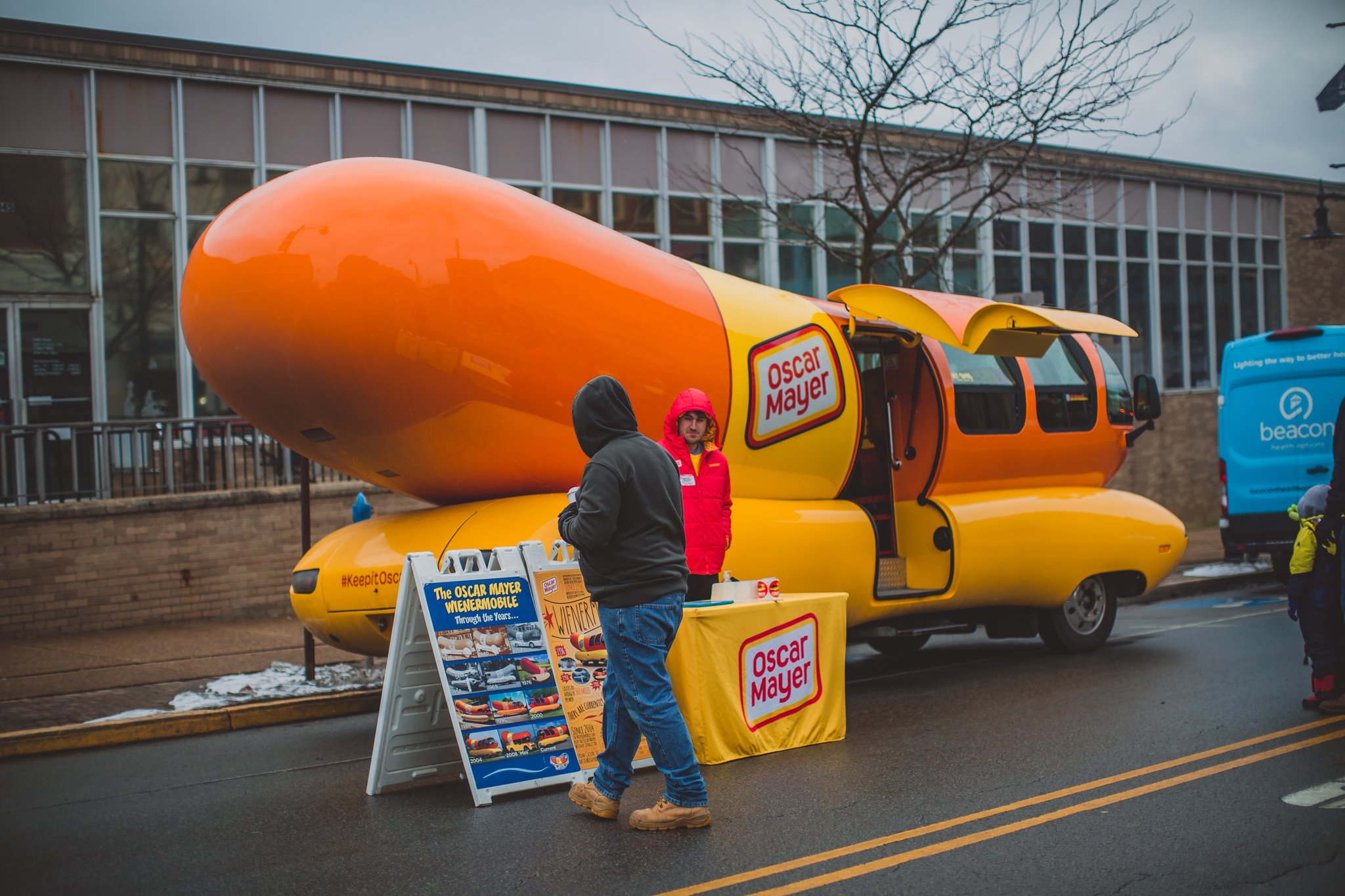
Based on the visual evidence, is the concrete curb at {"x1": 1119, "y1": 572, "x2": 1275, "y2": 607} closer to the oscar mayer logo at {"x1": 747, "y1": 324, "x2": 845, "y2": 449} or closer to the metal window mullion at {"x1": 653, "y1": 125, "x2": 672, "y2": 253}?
the oscar mayer logo at {"x1": 747, "y1": 324, "x2": 845, "y2": 449}

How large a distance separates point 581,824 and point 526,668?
36.6 inches

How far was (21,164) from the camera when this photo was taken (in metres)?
15.2

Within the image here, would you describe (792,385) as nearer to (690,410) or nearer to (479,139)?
(690,410)

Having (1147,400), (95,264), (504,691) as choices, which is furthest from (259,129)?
(504,691)

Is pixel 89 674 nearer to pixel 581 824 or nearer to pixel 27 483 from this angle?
pixel 27 483

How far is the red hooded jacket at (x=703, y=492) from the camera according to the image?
689cm

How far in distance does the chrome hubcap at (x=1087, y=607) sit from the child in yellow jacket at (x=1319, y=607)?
272 centimetres

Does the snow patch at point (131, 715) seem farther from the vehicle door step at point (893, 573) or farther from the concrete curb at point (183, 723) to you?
the vehicle door step at point (893, 573)

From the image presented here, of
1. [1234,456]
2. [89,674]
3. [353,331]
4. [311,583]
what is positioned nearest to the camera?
[353,331]

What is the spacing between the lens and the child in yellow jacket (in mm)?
7008

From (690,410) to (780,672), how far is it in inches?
64.0

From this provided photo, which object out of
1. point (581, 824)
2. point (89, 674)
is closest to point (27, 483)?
point (89, 674)

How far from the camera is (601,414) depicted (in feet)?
16.4

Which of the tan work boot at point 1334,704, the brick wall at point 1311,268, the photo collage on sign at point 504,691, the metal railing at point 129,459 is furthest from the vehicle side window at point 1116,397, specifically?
the brick wall at point 1311,268
